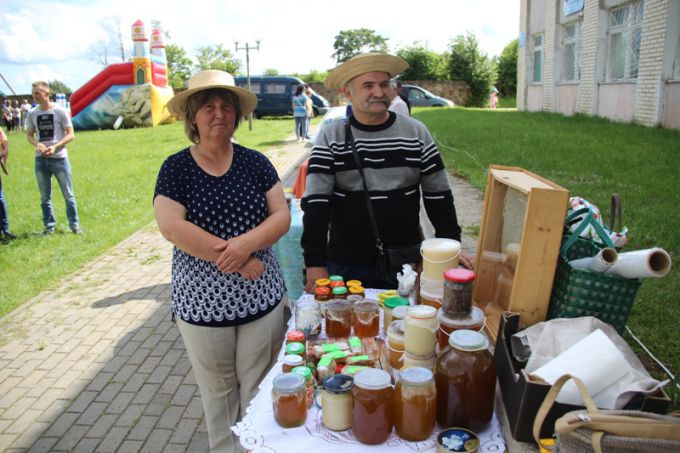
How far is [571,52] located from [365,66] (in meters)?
18.7

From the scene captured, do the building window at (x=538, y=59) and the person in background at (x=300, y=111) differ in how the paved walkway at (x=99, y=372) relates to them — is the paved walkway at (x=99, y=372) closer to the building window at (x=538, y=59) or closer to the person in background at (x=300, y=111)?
the person in background at (x=300, y=111)

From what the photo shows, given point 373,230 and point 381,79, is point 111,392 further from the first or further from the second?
point 381,79

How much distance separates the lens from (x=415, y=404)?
1.51 metres

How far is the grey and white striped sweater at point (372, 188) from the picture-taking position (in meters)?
2.63

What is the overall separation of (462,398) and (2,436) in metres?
3.12

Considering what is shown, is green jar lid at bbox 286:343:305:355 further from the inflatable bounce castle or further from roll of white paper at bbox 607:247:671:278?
the inflatable bounce castle

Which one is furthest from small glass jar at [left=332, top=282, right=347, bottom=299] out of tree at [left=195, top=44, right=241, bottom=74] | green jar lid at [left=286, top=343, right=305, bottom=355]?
tree at [left=195, top=44, right=241, bottom=74]

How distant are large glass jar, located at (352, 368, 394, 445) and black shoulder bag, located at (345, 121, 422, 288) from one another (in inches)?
45.2

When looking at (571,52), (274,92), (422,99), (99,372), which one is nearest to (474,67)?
(422,99)

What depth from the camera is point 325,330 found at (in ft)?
7.10

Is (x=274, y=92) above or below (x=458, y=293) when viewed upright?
above

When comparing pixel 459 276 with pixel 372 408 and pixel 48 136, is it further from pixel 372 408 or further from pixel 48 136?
pixel 48 136

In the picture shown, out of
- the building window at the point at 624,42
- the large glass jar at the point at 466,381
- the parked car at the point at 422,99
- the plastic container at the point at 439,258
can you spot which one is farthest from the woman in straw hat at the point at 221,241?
the parked car at the point at 422,99

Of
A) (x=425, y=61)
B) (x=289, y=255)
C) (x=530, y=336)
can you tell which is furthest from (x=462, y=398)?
(x=425, y=61)
